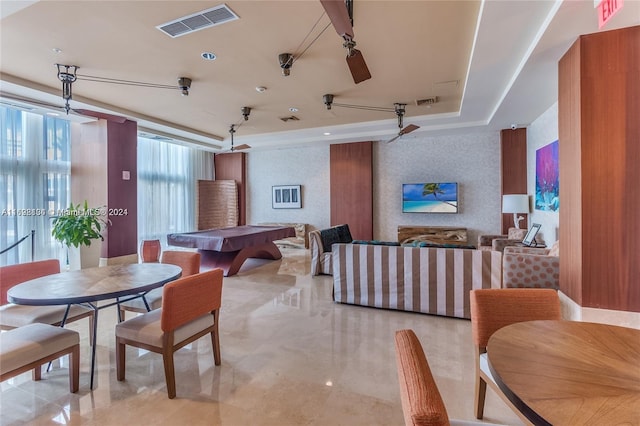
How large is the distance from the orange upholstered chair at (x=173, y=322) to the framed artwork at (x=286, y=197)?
20.3 feet

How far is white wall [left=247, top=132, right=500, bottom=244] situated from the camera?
6758 mm

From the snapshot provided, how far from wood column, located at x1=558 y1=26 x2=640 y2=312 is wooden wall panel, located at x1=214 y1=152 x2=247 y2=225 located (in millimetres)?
7846

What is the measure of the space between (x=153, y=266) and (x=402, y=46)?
3366 mm

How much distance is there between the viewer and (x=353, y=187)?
303 inches

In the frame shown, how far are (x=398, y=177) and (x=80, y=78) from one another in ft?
20.3

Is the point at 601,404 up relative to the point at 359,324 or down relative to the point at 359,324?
up

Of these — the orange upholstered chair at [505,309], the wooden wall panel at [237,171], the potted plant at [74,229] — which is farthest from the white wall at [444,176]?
the potted plant at [74,229]

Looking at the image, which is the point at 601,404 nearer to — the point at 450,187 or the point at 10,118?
the point at 450,187

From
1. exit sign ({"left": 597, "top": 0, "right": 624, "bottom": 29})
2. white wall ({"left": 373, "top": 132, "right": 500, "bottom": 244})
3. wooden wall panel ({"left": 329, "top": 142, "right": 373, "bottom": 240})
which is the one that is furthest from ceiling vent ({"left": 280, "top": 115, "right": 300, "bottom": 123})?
exit sign ({"left": 597, "top": 0, "right": 624, "bottom": 29})

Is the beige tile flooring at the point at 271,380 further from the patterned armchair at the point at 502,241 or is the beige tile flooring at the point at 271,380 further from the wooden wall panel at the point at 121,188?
the wooden wall panel at the point at 121,188

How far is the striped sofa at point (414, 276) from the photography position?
3355 millimetres

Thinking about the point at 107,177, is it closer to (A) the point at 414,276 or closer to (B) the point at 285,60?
(B) the point at 285,60

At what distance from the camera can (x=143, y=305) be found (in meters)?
2.68

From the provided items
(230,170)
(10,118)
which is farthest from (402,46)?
→ (230,170)
